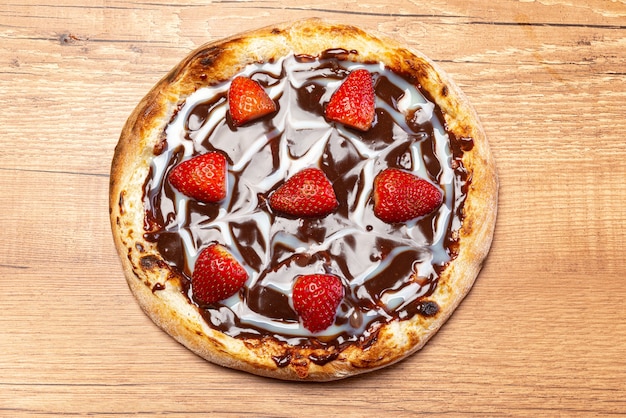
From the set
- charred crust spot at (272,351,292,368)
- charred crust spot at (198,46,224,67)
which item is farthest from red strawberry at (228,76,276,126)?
charred crust spot at (272,351,292,368)

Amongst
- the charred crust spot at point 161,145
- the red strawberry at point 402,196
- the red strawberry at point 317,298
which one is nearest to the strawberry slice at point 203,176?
the charred crust spot at point 161,145

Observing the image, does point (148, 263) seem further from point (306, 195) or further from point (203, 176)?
point (306, 195)

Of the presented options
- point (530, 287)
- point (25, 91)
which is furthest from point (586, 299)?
point (25, 91)

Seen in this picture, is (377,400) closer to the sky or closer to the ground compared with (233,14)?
closer to the ground

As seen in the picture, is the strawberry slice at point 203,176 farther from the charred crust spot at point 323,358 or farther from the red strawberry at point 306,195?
the charred crust spot at point 323,358

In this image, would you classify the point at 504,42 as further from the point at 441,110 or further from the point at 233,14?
the point at 233,14

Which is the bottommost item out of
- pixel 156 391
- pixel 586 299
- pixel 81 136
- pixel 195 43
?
pixel 156 391
